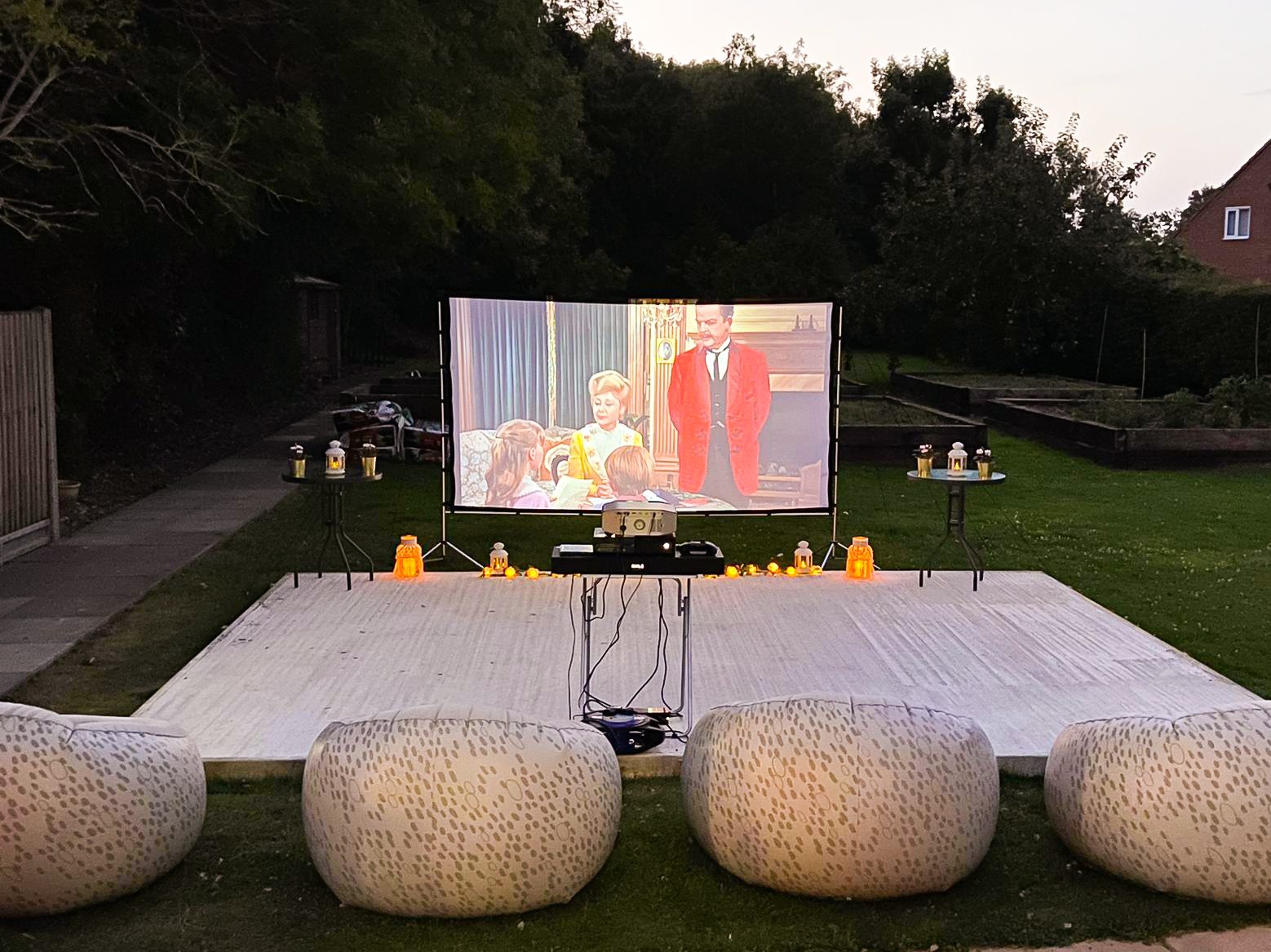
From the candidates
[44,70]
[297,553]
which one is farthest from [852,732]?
[44,70]

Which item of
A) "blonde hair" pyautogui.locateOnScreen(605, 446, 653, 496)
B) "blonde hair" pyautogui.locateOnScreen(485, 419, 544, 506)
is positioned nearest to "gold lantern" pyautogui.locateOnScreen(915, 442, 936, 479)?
"blonde hair" pyautogui.locateOnScreen(605, 446, 653, 496)

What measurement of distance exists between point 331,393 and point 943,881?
66.8 ft

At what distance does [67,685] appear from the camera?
5.67 meters

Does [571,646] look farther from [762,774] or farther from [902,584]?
[762,774]

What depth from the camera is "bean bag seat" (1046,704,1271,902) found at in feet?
10.7

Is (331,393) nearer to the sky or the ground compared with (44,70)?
nearer to the ground

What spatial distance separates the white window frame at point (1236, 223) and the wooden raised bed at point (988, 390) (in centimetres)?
1428

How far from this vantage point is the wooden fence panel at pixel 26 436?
8.47 metres

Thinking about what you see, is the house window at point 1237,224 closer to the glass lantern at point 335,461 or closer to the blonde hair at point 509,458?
the blonde hair at point 509,458

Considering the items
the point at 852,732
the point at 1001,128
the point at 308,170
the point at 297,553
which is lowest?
the point at 297,553

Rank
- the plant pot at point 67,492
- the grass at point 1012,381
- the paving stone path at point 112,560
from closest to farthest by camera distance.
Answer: the paving stone path at point 112,560 < the plant pot at point 67,492 < the grass at point 1012,381

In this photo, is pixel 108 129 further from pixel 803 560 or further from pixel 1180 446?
pixel 1180 446

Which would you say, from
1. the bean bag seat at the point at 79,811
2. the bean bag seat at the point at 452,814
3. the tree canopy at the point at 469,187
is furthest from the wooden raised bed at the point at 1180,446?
the bean bag seat at the point at 79,811

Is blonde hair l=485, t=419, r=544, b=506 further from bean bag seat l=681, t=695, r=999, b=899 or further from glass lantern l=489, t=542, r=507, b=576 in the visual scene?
bean bag seat l=681, t=695, r=999, b=899
